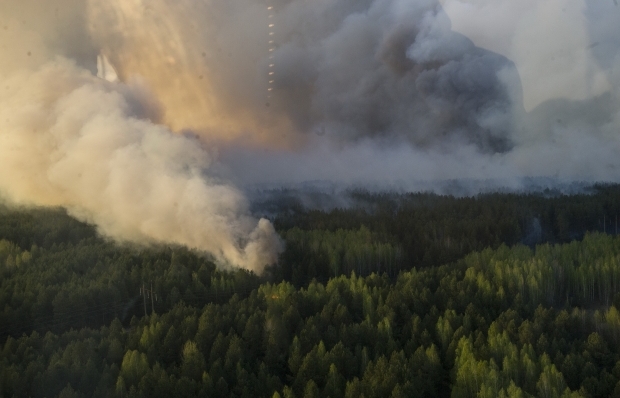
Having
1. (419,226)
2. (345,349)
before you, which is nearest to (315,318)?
(345,349)

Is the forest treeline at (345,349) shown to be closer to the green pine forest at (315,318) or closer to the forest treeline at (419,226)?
the green pine forest at (315,318)

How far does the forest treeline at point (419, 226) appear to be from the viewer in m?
47.5

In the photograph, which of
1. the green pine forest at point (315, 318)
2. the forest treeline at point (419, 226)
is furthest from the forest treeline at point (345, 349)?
the forest treeline at point (419, 226)

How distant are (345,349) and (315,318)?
4292mm

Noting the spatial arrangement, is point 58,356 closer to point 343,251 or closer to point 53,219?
point 343,251

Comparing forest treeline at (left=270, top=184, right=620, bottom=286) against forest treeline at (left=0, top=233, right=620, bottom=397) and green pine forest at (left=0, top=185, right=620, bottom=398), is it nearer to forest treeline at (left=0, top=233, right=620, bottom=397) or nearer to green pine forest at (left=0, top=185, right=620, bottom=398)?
green pine forest at (left=0, top=185, right=620, bottom=398)

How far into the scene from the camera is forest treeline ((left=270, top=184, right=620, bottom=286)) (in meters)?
47.5

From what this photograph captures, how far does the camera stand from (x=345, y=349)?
23.9 m

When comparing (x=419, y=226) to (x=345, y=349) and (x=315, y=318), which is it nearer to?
(x=315, y=318)

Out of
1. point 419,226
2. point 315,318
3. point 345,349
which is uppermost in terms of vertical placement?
point 419,226

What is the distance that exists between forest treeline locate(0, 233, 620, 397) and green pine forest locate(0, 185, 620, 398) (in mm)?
81

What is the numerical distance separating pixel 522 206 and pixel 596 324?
41513 mm

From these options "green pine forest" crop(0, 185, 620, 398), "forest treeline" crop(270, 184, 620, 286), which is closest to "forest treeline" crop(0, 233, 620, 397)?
"green pine forest" crop(0, 185, 620, 398)

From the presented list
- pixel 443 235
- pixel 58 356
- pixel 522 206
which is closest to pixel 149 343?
pixel 58 356
